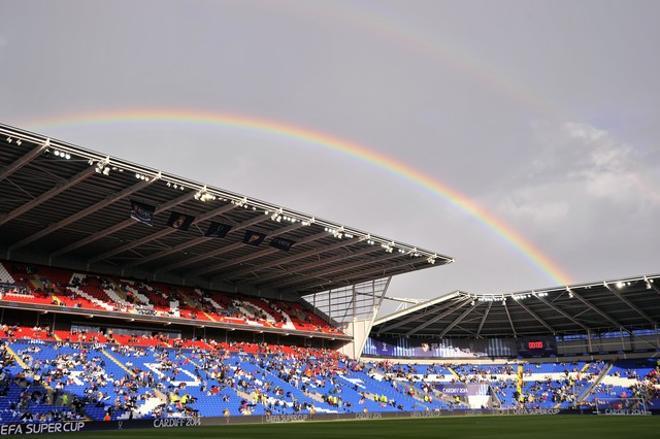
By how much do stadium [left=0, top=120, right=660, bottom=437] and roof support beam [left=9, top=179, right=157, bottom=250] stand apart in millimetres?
188

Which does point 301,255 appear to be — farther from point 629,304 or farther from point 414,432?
point 629,304

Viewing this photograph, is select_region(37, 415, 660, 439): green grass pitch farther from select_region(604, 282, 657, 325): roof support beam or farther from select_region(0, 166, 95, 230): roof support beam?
select_region(604, 282, 657, 325): roof support beam

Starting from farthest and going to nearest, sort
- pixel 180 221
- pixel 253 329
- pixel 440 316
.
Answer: pixel 440 316
pixel 253 329
pixel 180 221

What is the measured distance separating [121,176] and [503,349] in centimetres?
6349

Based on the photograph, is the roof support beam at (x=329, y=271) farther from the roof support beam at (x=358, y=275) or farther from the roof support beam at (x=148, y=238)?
the roof support beam at (x=148, y=238)

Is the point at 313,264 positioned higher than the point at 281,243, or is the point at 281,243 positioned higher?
the point at 281,243

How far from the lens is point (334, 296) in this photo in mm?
72375

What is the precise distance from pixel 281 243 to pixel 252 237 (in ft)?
10.8

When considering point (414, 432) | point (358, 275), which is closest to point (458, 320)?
point (358, 275)

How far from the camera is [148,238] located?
165ft

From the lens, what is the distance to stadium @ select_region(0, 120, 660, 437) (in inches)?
1448

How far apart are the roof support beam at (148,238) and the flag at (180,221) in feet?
4.37

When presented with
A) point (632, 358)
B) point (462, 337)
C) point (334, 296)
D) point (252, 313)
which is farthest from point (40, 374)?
point (632, 358)

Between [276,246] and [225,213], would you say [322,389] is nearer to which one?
[276,246]
